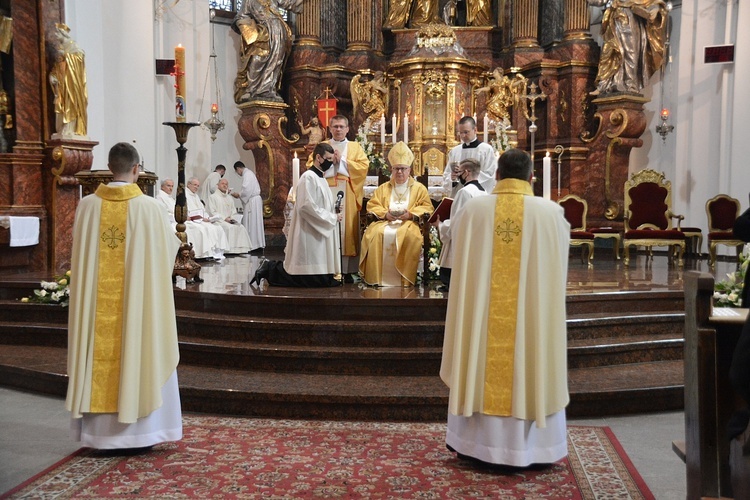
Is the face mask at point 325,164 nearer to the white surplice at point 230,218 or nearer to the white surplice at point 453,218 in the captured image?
the white surplice at point 453,218

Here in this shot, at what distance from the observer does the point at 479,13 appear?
1473 centimetres

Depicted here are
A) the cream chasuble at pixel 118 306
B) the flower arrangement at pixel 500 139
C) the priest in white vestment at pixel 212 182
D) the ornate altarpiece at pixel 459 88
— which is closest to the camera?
the cream chasuble at pixel 118 306

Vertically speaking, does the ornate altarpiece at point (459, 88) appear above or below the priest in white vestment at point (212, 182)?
above

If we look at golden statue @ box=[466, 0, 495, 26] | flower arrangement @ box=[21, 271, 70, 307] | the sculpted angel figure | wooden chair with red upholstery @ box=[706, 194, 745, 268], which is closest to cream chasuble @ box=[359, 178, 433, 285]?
flower arrangement @ box=[21, 271, 70, 307]

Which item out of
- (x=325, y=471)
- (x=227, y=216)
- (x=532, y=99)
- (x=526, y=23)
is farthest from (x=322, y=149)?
(x=526, y=23)

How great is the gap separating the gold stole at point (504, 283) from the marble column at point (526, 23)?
10843 mm

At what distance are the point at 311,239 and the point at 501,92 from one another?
24.1ft

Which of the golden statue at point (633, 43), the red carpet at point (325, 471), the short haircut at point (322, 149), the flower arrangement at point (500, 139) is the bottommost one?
the red carpet at point (325, 471)

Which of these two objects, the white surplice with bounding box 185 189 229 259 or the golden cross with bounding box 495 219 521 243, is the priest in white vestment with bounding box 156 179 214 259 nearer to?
the white surplice with bounding box 185 189 229 259

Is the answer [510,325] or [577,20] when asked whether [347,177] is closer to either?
[510,325]

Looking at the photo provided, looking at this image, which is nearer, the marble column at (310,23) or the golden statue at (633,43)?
the golden statue at (633,43)

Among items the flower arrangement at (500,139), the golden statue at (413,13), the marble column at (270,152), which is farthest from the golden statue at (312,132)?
the flower arrangement at (500,139)

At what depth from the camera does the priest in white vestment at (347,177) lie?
324 inches

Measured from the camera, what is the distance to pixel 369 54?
579 inches
